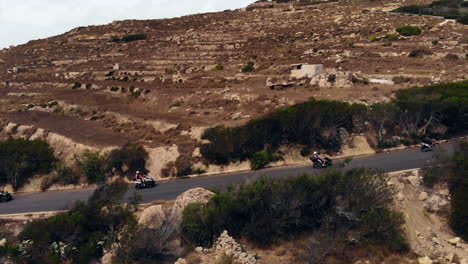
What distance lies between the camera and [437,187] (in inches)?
928

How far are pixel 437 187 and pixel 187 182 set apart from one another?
52.4ft

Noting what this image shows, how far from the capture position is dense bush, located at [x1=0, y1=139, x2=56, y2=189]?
3177cm

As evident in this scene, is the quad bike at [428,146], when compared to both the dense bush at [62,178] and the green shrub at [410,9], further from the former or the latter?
the green shrub at [410,9]

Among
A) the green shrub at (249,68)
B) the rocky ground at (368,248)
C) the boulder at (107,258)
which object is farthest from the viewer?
the green shrub at (249,68)

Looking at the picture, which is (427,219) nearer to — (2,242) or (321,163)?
(321,163)

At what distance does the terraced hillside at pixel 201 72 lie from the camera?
4019 centimetres

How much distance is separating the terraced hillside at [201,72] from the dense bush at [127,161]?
3.60ft

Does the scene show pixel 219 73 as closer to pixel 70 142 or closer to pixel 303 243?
pixel 70 142

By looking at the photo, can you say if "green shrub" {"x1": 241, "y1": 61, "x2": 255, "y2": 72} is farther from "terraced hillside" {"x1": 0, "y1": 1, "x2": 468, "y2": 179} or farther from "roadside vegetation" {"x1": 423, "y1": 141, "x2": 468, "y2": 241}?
"roadside vegetation" {"x1": 423, "y1": 141, "x2": 468, "y2": 241}

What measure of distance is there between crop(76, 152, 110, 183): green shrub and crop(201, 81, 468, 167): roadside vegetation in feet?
25.4

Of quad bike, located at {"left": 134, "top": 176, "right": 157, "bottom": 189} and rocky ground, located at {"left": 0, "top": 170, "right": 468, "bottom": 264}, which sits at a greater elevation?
quad bike, located at {"left": 134, "top": 176, "right": 157, "bottom": 189}

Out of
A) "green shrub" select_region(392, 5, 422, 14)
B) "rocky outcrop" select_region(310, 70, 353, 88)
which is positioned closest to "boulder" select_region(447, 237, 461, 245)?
"rocky outcrop" select_region(310, 70, 353, 88)

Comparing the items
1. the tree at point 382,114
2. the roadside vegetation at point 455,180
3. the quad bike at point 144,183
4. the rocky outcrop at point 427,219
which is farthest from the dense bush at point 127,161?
the roadside vegetation at point 455,180

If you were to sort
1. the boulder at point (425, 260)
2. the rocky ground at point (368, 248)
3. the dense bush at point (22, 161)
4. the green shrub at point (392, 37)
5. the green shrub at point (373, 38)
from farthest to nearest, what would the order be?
the green shrub at point (373, 38) → the green shrub at point (392, 37) → the dense bush at point (22, 161) → the rocky ground at point (368, 248) → the boulder at point (425, 260)
